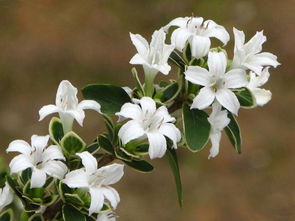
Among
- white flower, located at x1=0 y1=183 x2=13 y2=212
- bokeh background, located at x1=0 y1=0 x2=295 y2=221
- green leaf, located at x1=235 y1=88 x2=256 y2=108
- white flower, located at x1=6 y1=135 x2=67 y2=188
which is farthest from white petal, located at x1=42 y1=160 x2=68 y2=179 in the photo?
bokeh background, located at x1=0 y1=0 x2=295 y2=221

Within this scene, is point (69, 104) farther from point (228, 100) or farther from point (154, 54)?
point (228, 100)

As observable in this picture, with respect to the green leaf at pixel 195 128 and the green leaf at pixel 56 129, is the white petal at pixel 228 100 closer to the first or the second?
the green leaf at pixel 195 128

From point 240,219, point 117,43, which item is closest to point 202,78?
point 240,219

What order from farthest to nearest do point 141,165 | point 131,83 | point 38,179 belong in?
1. point 131,83
2. point 141,165
3. point 38,179

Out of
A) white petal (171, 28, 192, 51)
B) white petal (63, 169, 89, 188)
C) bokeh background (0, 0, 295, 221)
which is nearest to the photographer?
white petal (63, 169, 89, 188)

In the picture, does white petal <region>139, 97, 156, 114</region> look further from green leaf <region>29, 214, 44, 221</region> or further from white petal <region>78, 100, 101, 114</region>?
green leaf <region>29, 214, 44, 221</region>

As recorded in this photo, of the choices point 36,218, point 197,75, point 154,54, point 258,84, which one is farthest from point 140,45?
point 36,218
